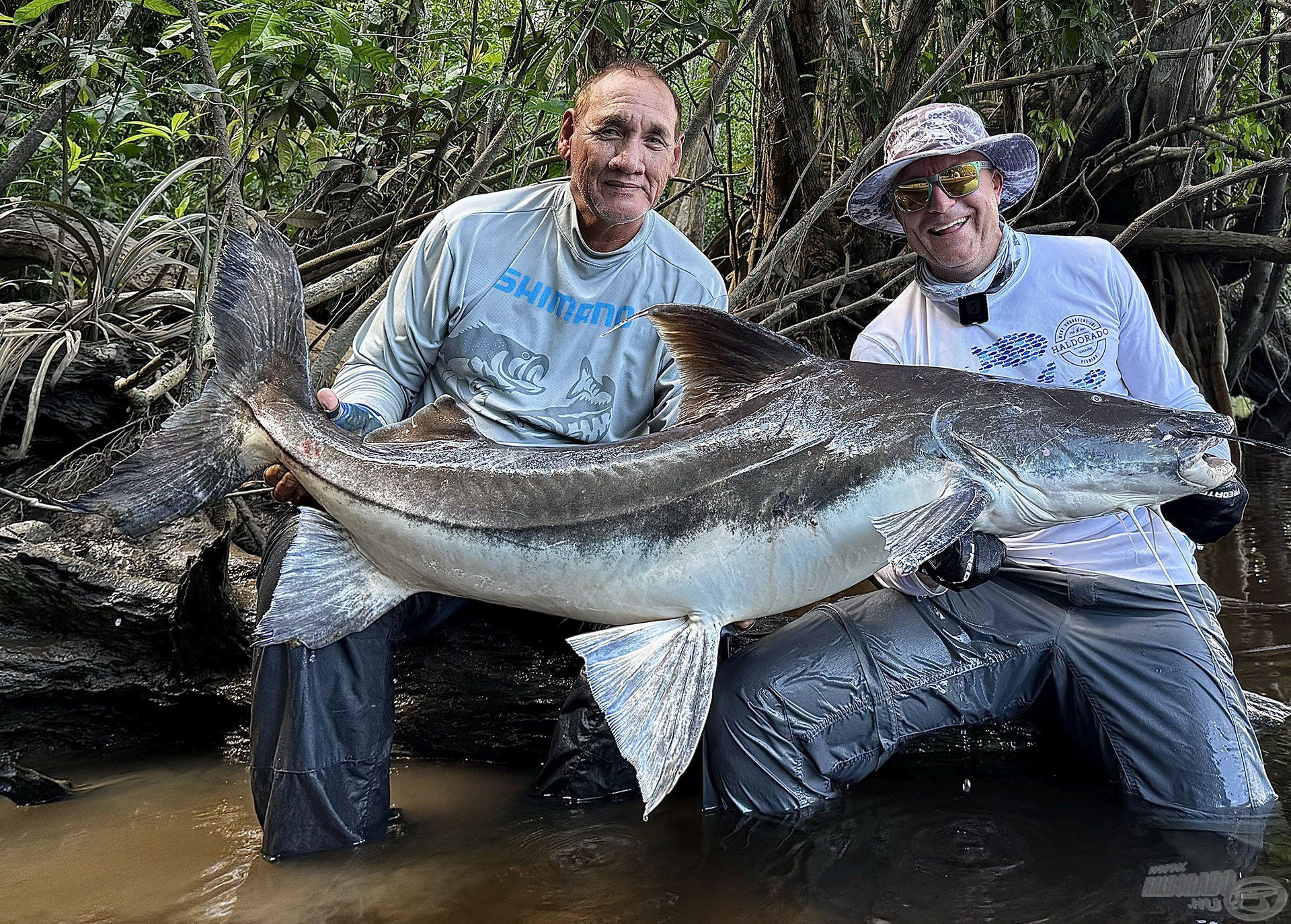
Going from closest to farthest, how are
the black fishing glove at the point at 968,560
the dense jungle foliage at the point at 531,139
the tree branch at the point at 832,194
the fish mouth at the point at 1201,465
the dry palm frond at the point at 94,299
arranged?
the fish mouth at the point at 1201,465 → the black fishing glove at the point at 968,560 → the dense jungle foliage at the point at 531,139 → the dry palm frond at the point at 94,299 → the tree branch at the point at 832,194

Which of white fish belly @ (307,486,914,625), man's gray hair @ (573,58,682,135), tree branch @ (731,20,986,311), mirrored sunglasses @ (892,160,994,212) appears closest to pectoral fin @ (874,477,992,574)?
white fish belly @ (307,486,914,625)

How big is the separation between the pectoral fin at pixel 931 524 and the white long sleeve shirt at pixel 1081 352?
62 cm

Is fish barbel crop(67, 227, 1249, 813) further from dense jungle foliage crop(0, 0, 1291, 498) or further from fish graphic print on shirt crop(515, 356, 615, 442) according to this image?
dense jungle foliage crop(0, 0, 1291, 498)

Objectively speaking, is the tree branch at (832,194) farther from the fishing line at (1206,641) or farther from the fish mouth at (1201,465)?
the fish mouth at (1201,465)

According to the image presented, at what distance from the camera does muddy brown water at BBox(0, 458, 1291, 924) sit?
210 centimetres

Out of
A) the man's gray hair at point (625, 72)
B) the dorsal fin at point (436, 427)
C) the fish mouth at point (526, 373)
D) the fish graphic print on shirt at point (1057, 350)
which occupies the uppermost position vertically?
the man's gray hair at point (625, 72)

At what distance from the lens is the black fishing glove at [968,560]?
218cm

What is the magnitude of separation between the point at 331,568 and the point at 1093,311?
203 cm

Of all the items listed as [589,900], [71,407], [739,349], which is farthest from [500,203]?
[71,407]

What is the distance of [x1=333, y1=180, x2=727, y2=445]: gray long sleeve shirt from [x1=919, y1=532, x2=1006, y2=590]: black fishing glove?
874 mm

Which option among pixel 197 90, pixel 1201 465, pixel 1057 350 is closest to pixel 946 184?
Answer: pixel 1057 350

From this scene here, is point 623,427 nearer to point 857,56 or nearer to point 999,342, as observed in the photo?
point 999,342

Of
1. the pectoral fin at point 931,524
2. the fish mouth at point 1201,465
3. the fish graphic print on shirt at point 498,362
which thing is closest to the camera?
the pectoral fin at point 931,524

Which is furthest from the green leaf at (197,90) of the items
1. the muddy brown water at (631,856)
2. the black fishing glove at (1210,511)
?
the black fishing glove at (1210,511)
